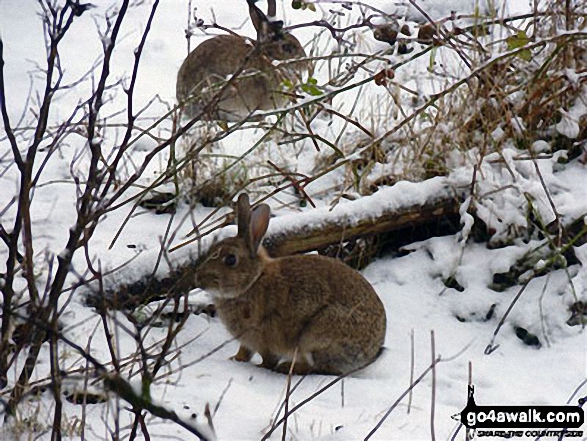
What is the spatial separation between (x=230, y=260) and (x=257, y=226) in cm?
20

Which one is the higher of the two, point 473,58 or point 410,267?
point 473,58

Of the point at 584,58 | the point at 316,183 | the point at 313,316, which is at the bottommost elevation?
the point at 313,316

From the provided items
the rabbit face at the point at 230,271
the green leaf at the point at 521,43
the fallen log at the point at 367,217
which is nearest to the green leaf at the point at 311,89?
the fallen log at the point at 367,217

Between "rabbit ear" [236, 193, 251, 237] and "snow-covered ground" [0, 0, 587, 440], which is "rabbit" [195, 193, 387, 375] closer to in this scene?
"rabbit ear" [236, 193, 251, 237]

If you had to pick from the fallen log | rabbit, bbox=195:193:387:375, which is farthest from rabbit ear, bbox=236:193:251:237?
the fallen log

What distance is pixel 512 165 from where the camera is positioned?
520 cm

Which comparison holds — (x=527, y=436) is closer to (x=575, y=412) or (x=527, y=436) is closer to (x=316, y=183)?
(x=575, y=412)

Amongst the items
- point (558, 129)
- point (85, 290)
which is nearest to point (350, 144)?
point (558, 129)

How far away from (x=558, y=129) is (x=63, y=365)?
3.11m

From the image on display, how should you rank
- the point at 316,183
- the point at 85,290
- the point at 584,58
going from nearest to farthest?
1. the point at 85,290
2. the point at 584,58
3. the point at 316,183

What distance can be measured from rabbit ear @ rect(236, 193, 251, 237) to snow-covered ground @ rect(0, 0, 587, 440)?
0.98 ft

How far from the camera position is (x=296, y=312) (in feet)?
14.9

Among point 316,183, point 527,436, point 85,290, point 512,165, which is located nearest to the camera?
point 527,436

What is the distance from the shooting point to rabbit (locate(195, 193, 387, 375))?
449cm
